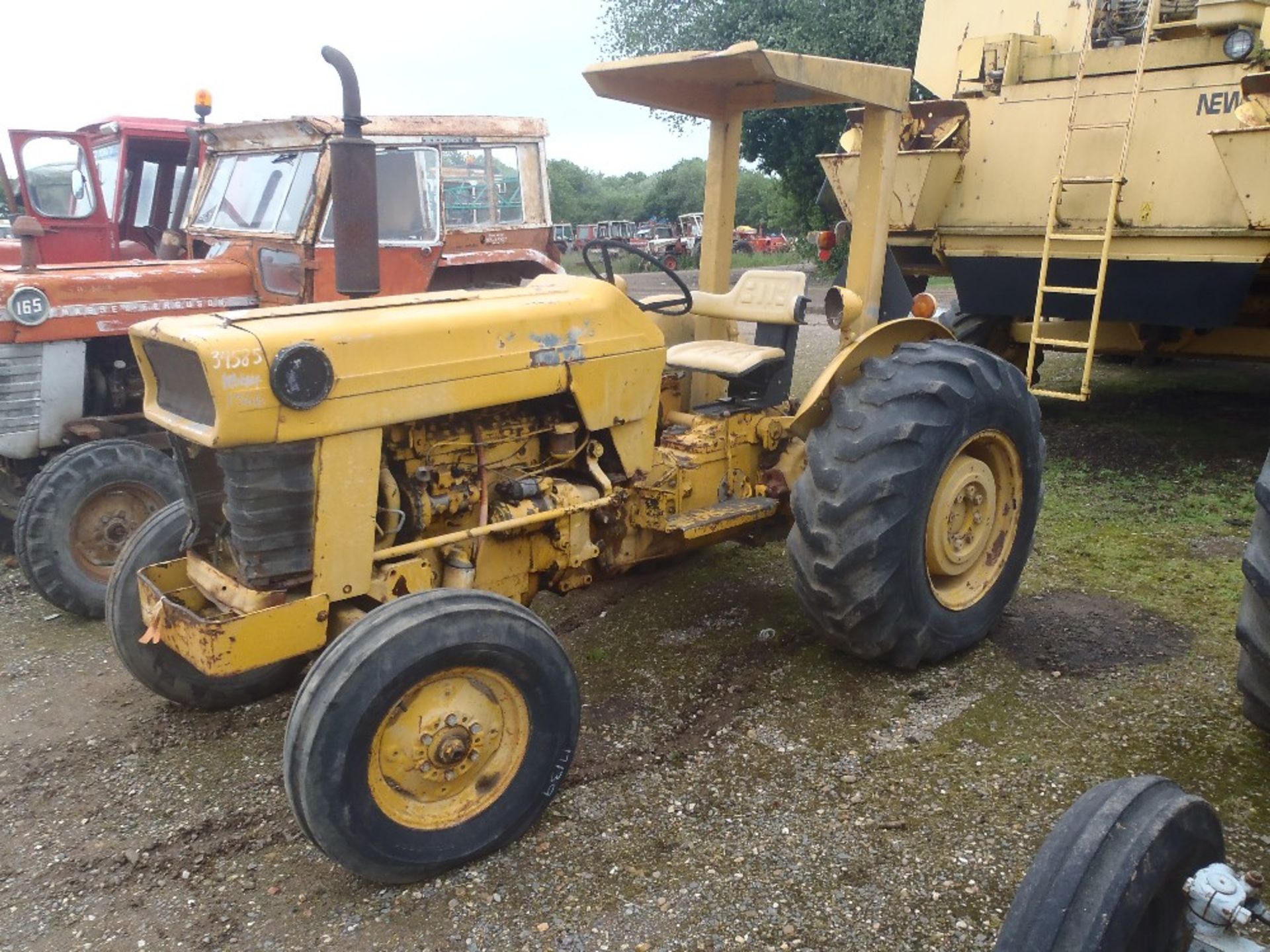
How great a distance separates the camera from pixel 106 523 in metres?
4.59

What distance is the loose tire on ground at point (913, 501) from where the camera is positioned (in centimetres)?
325

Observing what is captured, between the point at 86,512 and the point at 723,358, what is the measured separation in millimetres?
2911

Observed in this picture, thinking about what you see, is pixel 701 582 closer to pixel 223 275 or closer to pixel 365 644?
pixel 365 644

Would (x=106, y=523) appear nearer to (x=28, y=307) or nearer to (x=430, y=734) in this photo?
(x=28, y=307)

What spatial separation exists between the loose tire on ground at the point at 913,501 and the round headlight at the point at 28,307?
375 cm

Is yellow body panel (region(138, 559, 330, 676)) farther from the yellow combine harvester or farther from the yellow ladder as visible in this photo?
the yellow ladder

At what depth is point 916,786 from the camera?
9.64 ft

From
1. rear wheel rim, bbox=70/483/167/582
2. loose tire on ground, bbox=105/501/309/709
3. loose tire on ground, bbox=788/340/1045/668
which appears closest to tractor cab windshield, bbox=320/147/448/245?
rear wheel rim, bbox=70/483/167/582

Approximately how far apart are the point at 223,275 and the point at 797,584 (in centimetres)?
381

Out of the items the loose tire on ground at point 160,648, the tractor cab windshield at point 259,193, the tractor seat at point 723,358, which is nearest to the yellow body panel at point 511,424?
the tractor seat at point 723,358

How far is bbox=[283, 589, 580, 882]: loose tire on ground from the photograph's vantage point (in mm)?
2391

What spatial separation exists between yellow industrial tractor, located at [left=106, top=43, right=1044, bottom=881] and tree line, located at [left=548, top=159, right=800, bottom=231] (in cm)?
2933

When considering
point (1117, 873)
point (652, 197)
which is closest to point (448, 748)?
point (1117, 873)

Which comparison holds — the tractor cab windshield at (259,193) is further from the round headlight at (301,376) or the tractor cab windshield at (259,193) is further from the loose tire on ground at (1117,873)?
the loose tire on ground at (1117,873)
